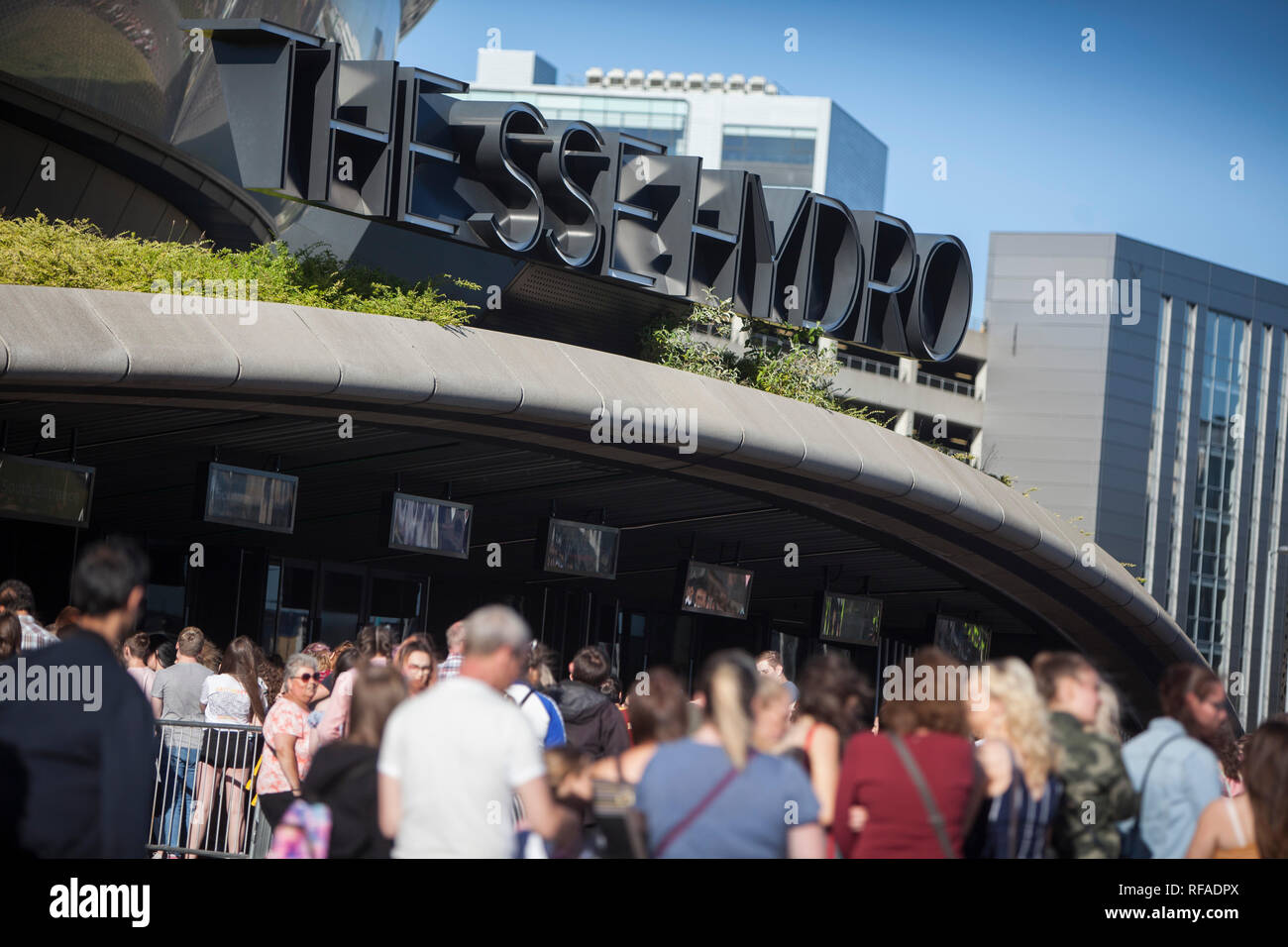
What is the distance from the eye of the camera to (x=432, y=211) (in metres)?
15.8

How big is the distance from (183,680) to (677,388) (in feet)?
21.2

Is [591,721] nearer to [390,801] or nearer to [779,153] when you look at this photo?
[390,801]

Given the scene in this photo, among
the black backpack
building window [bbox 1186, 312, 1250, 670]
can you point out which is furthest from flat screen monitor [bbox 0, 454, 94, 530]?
building window [bbox 1186, 312, 1250, 670]

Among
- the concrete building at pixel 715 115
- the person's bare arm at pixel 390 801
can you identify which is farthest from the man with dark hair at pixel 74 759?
the concrete building at pixel 715 115

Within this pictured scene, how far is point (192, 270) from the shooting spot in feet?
47.0

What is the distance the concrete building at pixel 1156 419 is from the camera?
75.8 metres

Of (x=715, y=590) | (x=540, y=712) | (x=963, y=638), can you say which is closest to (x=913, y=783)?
(x=540, y=712)

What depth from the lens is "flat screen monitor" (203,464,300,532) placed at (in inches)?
584

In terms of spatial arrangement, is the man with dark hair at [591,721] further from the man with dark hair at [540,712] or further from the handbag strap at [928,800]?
the handbag strap at [928,800]

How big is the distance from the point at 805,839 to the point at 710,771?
426mm
